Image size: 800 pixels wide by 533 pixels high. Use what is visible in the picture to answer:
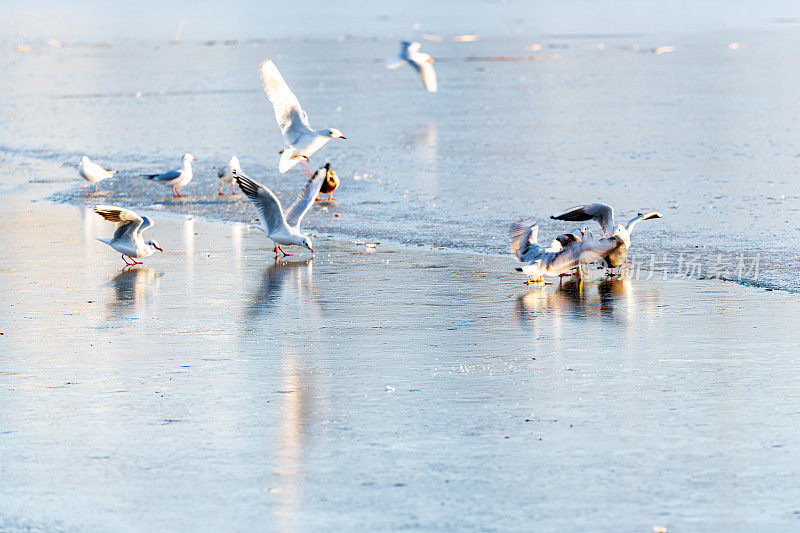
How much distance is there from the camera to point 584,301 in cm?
928

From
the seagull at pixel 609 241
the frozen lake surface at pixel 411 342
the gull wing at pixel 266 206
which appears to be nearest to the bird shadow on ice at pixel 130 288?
the frozen lake surface at pixel 411 342

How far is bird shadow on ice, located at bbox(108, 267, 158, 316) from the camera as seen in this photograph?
30.4 ft

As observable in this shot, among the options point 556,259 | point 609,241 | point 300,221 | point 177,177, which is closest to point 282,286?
point 300,221

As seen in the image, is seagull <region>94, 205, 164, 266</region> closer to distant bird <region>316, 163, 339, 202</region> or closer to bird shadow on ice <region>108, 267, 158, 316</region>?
bird shadow on ice <region>108, 267, 158, 316</region>

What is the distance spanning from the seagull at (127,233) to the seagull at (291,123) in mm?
3792

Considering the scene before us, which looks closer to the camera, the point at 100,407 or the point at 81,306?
the point at 100,407

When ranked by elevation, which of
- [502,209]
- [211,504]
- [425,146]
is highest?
[425,146]

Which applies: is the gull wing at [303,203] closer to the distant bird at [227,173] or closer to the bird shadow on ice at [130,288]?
the bird shadow on ice at [130,288]

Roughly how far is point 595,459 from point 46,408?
3.04 m

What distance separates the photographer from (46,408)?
21.7 ft

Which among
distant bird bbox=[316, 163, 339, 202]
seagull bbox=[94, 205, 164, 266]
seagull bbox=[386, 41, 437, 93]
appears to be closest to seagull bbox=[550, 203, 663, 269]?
seagull bbox=[94, 205, 164, 266]

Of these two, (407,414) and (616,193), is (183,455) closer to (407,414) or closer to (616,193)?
(407,414)

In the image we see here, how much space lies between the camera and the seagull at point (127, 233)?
10.8 meters

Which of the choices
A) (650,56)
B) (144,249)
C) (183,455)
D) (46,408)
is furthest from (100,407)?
(650,56)
